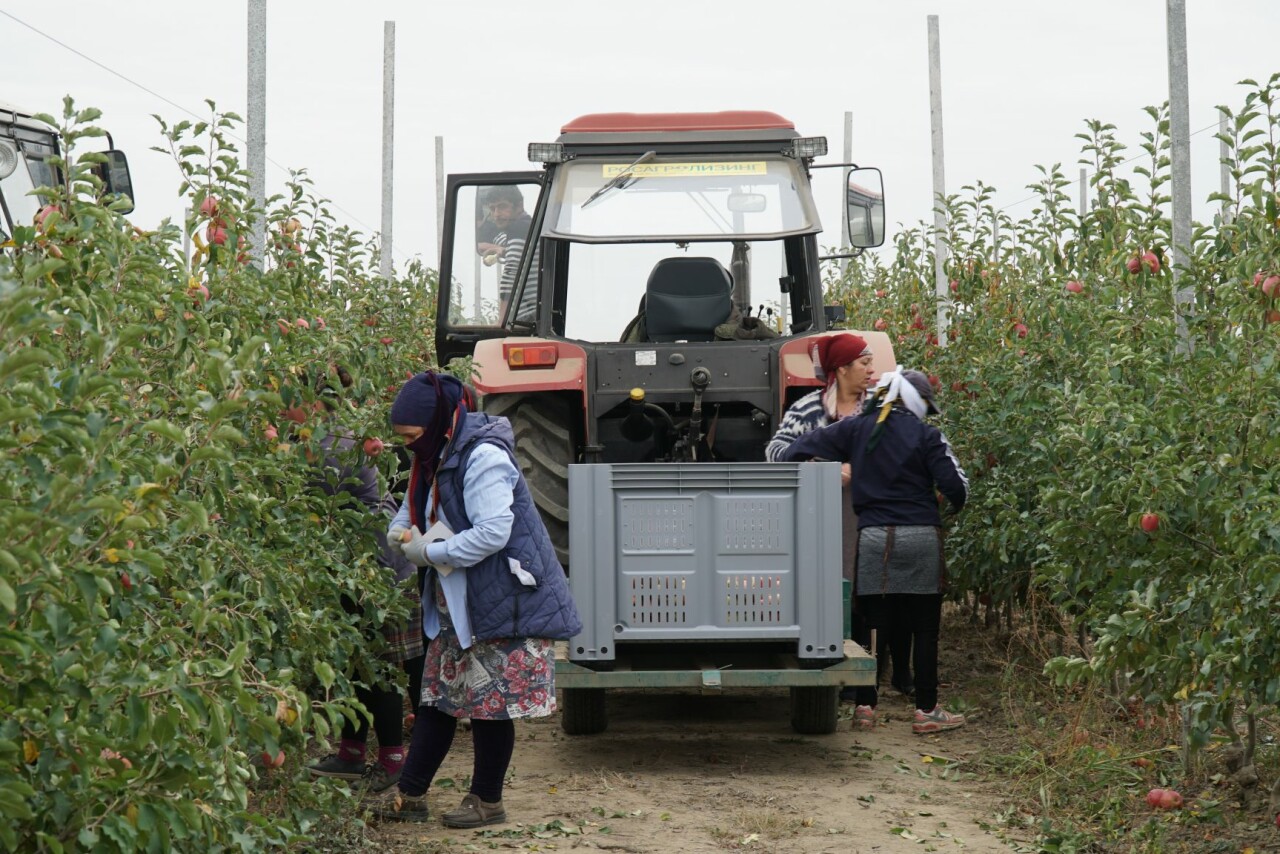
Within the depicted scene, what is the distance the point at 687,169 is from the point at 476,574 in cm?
305

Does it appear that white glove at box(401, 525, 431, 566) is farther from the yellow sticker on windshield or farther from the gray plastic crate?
the yellow sticker on windshield

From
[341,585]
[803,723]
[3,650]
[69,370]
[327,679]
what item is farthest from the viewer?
[803,723]

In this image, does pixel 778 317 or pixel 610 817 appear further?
pixel 778 317

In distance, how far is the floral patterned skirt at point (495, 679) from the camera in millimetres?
5105

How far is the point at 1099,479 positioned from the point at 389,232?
40.1ft

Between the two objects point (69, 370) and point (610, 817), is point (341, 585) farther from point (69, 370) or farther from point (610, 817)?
point (69, 370)

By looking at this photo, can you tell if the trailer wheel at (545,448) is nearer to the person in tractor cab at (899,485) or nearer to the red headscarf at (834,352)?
the person in tractor cab at (899,485)

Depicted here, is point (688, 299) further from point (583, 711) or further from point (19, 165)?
point (19, 165)

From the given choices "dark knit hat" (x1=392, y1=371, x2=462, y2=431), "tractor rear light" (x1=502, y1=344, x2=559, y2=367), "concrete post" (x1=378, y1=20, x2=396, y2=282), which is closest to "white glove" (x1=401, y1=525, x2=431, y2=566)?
"dark knit hat" (x1=392, y1=371, x2=462, y2=431)

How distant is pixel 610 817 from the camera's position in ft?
17.9

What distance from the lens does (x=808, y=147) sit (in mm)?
7469

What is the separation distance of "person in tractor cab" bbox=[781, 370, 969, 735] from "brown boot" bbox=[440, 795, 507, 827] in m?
2.10

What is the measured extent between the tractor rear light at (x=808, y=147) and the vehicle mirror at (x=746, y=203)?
0.26 metres

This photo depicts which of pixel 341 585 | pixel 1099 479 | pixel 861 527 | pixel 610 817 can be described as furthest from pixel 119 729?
pixel 861 527
